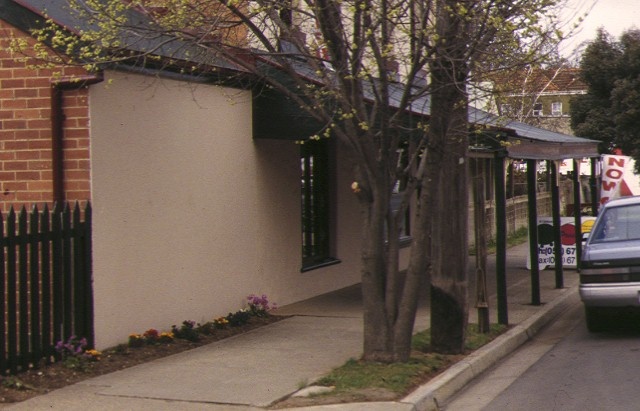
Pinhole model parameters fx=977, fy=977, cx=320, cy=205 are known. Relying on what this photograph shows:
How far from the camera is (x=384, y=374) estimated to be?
8273mm

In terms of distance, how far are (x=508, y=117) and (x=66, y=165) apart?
440 cm

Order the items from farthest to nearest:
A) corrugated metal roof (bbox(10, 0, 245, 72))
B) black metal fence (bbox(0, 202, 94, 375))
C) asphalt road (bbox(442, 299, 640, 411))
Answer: corrugated metal roof (bbox(10, 0, 245, 72)) < black metal fence (bbox(0, 202, 94, 375)) < asphalt road (bbox(442, 299, 640, 411))

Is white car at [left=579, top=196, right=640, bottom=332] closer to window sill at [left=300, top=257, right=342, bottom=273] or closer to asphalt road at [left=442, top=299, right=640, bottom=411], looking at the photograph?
asphalt road at [left=442, top=299, right=640, bottom=411]

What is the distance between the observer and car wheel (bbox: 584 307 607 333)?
11328 millimetres

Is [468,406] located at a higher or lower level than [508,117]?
lower

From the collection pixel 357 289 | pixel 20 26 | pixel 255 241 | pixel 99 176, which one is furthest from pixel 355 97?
pixel 357 289

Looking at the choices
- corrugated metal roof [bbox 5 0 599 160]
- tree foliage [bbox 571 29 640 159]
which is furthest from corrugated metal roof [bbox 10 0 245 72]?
tree foliage [bbox 571 29 640 159]

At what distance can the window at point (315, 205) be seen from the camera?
1472 centimetres

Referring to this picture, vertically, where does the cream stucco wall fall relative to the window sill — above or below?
above

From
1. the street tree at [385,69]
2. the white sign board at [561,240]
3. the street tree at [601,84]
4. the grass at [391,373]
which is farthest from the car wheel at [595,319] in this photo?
the street tree at [601,84]

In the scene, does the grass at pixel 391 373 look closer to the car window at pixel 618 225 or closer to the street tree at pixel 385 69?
the street tree at pixel 385 69

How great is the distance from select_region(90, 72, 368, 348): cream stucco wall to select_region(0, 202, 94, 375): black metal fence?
30 cm

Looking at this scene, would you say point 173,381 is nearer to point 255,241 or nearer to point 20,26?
point 20,26

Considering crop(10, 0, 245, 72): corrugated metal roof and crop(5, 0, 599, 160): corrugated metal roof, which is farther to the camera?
crop(5, 0, 599, 160): corrugated metal roof
